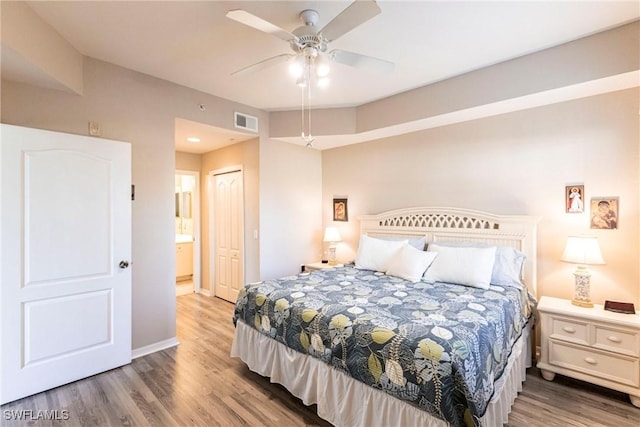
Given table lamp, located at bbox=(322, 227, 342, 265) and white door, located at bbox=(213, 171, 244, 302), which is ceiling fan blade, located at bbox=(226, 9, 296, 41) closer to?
white door, located at bbox=(213, 171, 244, 302)

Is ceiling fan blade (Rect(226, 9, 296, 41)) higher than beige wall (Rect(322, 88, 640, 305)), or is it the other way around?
ceiling fan blade (Rect(226, 9, 296, 41))

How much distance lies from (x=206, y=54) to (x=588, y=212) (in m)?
3.78

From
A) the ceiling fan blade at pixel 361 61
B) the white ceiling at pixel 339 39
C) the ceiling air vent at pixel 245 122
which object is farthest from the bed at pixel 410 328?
the ceiling air vent at pixel 245 122

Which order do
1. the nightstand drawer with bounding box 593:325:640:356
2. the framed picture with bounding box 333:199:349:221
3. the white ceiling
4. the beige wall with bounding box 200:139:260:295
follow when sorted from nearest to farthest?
the white ceiling, the nightstand drawer with bounding box 593:325:640:356, the beige wall with bounding box 200:139:260:295, the framed picture with bounding box 333:199:349:221

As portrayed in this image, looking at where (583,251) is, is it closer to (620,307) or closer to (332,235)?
(620,307)

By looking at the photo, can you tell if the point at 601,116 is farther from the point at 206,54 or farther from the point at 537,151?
the point at 206,54

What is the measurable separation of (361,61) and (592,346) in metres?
2.85

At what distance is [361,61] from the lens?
2.15m

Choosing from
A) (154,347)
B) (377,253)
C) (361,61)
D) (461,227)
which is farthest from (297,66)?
(154,347)

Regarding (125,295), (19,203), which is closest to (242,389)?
(125,295)

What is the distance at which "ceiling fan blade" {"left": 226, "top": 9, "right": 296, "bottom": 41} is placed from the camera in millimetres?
1632

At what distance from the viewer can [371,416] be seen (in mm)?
1799

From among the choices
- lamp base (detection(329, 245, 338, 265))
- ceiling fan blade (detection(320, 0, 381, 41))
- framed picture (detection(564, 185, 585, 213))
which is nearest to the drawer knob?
framed picture (detection(564, 185, 585, 213))

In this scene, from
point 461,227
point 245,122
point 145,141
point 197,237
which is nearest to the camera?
point 145,141
